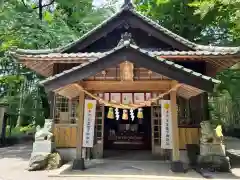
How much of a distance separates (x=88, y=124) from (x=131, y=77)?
2.23 meters

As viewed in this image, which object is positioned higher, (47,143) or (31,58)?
(31,58)

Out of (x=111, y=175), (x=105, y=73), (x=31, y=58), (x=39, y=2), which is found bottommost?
(x=111, y=175)

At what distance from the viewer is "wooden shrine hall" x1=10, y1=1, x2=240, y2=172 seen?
6711mm

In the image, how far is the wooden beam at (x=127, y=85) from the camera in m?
7.64

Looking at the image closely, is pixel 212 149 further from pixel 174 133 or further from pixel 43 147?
pixel 43 147

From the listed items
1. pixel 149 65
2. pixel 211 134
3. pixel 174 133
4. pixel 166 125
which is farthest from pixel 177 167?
pixel 149 65

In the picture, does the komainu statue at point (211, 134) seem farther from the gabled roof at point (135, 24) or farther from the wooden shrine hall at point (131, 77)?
the gabled roof at point (135, 24)

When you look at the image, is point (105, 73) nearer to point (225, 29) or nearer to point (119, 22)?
point (119, 22)

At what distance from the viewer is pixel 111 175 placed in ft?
21.9

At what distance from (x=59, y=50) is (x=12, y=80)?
847 centimetres

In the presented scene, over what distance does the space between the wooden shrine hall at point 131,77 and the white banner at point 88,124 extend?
0.19 metres

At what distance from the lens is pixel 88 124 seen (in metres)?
7.95

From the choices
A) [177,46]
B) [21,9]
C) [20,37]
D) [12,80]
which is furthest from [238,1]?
[12,80]

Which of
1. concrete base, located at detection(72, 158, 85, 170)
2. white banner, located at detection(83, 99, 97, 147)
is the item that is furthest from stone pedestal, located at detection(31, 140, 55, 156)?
white banner, located at detection(83, 99, 97, 147)
